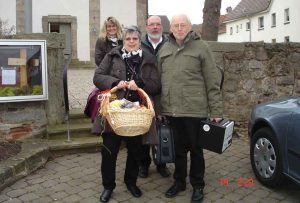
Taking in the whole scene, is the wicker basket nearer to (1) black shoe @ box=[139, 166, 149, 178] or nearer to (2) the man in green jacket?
(2) the man in green jacket

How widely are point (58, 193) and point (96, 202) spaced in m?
0.53

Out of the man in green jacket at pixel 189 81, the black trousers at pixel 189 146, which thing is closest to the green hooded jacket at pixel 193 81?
the man in green jacket at pixel 189 81

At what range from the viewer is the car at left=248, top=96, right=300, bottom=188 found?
14.2ft

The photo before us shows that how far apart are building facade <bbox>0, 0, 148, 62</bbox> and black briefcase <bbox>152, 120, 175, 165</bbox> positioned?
1921cm

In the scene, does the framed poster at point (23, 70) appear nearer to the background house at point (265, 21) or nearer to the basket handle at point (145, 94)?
the basket handle at point (145, 94)

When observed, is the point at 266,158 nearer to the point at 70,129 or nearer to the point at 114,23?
the point at 114,23

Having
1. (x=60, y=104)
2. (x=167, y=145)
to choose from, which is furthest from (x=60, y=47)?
(x=167, y=145)

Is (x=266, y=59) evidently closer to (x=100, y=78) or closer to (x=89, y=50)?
(x=100, y=78)

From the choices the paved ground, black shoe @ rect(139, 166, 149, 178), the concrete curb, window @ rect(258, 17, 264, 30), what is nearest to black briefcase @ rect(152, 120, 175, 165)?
the paved ground

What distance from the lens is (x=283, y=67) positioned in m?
7.54

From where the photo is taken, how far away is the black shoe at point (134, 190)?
4.64m

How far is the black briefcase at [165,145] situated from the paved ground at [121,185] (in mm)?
444

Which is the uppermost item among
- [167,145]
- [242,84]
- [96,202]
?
[242,84]

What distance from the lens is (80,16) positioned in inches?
925
